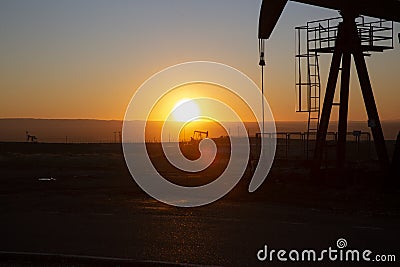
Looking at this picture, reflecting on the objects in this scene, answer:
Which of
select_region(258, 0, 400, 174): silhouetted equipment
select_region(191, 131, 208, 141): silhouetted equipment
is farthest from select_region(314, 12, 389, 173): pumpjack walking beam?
select_region(191, 131, 208, 141): silhouetted equipment

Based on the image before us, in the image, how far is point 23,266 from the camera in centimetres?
824

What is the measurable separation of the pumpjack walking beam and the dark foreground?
1095mm

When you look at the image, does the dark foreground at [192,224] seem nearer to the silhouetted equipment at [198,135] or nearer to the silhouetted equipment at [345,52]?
the silhouetted equipment at [345,52]

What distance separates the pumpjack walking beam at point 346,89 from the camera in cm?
2009

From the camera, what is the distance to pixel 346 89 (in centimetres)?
2083

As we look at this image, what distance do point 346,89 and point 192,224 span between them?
10.8 meters

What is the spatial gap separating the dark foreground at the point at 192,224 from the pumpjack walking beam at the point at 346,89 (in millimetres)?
1095

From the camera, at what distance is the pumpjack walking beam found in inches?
791

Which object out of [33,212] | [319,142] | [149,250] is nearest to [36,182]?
[33,212]

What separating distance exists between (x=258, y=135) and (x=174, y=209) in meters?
17.1

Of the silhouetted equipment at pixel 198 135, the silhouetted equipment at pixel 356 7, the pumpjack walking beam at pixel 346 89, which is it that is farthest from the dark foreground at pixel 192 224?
the silhouetted equipment at pixel 198 135

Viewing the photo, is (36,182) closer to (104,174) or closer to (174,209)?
(104,174)

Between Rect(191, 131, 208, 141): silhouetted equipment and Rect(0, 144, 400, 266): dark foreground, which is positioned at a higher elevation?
Rect(191, 131, 208, 141): silhouetted equipment

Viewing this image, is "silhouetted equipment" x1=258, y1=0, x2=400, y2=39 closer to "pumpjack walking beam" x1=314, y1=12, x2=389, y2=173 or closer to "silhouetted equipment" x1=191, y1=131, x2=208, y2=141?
"pumpjack walking beam" x1=314, y1=12, x2=389, y2=173
